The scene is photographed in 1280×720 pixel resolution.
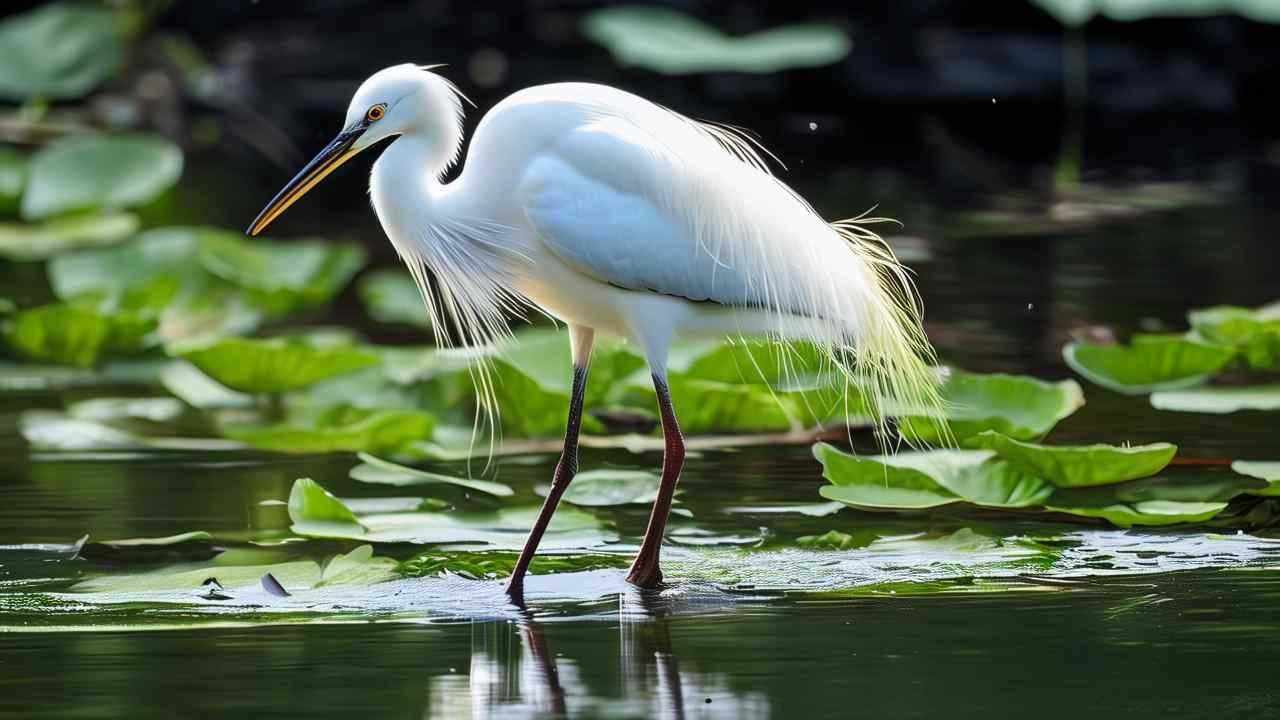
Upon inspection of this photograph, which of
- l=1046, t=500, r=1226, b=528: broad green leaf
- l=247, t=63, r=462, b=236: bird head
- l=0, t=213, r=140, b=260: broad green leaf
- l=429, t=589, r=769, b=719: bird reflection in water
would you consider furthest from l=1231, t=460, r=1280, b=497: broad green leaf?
l=0, t=213, r=140, b=260: broad green leaf

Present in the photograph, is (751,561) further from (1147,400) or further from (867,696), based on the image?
(1147,400)

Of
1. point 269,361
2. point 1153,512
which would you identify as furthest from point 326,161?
point 1153,512

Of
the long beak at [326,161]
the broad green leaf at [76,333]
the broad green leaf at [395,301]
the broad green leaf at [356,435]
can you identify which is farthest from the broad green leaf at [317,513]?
the broad green leaf at [395,301]

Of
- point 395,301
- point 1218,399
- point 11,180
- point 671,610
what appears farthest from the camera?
point 11,180

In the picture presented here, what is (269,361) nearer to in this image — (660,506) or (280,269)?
(660,506)

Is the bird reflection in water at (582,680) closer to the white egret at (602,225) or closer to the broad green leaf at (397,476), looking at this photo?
the white egret at (602,225)

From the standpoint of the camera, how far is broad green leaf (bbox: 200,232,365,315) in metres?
7.68

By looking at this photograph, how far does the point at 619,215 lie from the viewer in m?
4.65

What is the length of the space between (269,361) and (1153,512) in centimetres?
241

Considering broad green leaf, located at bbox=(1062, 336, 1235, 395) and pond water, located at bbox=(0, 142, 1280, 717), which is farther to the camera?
broad green leaf, located at bbox=(1062, 336, 1235, 395)

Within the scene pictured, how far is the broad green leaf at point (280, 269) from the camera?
768 centimetres

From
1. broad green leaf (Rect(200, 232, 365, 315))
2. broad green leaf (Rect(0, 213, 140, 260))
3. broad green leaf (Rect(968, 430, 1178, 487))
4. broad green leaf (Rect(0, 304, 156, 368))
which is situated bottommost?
broad green leaf (Rect(968, 430, 1178, 487))

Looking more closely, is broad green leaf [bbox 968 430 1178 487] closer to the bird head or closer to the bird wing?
the bird wing

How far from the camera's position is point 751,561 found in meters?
4.54
